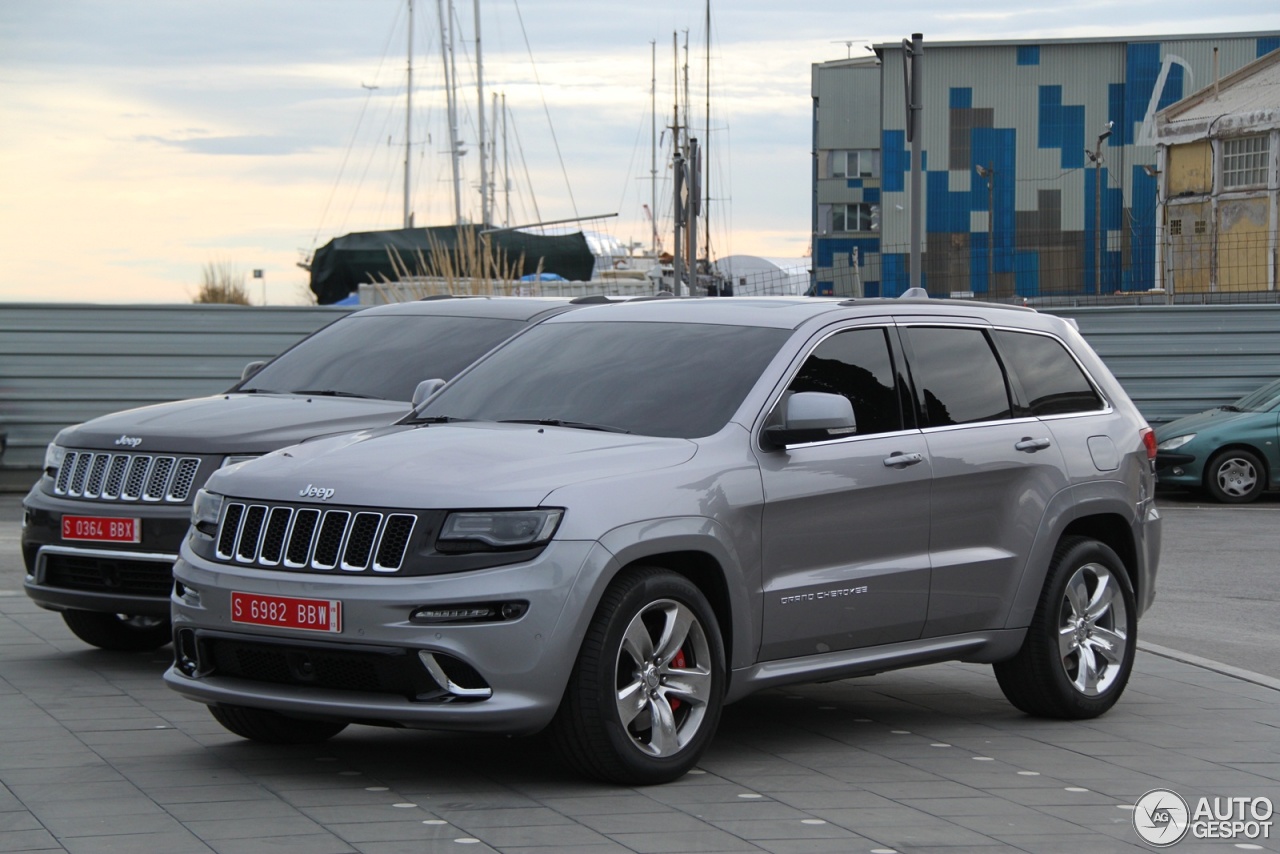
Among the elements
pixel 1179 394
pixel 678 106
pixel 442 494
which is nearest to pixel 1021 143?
pixel 678 106

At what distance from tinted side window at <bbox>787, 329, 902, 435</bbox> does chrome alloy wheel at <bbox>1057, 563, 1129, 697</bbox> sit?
128 centimetres

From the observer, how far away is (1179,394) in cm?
2030

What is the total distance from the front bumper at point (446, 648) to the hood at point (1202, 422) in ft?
47.7

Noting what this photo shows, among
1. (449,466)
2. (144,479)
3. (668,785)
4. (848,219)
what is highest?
(848,219)

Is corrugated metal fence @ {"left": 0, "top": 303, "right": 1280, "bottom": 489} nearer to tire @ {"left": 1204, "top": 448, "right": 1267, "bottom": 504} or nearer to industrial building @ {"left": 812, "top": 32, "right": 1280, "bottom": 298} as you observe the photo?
tire @ {"left": 1204, "top": 448, "right": 1267, "bottom": 504}

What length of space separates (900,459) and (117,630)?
4.29m

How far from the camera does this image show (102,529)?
7.96 m

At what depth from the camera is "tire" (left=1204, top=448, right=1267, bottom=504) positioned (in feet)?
61.1

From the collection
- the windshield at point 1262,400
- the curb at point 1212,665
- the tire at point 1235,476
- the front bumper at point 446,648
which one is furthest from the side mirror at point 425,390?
the windshield at point 1262,400

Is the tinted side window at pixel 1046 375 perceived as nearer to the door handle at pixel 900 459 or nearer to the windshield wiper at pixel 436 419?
the door handle at pixel 900 459

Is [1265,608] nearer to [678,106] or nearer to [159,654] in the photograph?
[159,654]

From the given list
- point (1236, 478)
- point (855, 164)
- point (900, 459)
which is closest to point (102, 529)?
point (900, 459)

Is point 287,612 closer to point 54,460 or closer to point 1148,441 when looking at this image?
point 54,460

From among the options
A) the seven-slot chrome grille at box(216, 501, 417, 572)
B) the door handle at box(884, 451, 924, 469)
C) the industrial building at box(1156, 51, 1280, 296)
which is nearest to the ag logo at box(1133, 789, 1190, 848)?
the door handle at box(884, 451, 924, 469)
